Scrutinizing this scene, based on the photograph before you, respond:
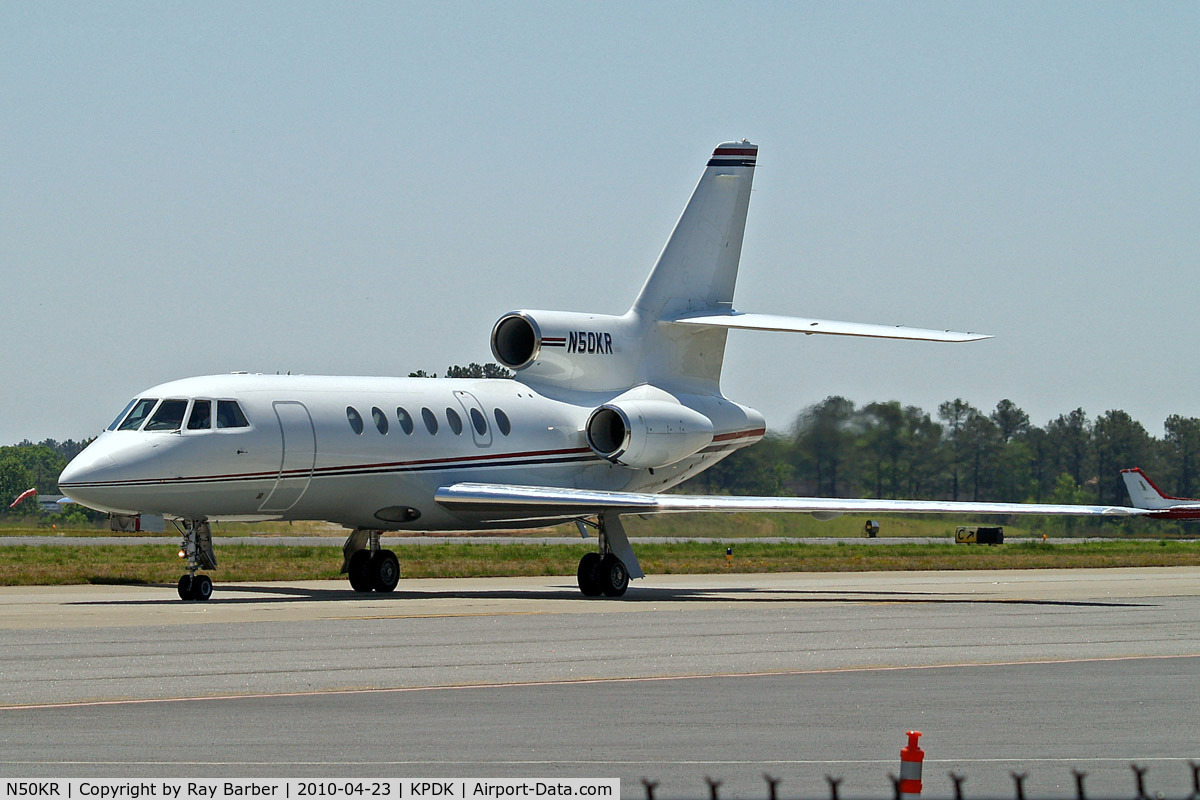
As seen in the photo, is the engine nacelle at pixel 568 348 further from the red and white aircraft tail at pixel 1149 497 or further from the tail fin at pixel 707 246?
the red and white aircraft tail at pixel 1149 497

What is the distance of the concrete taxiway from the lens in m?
9.58

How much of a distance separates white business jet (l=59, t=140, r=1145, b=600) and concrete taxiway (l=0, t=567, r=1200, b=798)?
211 centimetres

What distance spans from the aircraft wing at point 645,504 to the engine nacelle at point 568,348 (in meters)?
3.27

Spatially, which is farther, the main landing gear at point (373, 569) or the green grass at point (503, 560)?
the green grass at point (503, 560)

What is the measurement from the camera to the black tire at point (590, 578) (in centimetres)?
2803

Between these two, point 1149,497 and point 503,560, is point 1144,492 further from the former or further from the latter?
point 503,560

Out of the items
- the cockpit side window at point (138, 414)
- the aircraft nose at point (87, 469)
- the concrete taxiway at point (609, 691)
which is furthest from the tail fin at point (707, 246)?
the aircraft nose at point (87, 469)

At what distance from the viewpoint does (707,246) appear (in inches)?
1331

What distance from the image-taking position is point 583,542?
5794cm

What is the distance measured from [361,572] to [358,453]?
115 inches

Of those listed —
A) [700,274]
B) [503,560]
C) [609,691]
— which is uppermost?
[700,274]

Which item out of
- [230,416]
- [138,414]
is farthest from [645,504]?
[138,414]

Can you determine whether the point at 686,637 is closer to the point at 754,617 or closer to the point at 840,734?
the point at 754,617

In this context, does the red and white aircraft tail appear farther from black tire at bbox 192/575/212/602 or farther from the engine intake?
black tire at bbox 192/575/212/602
